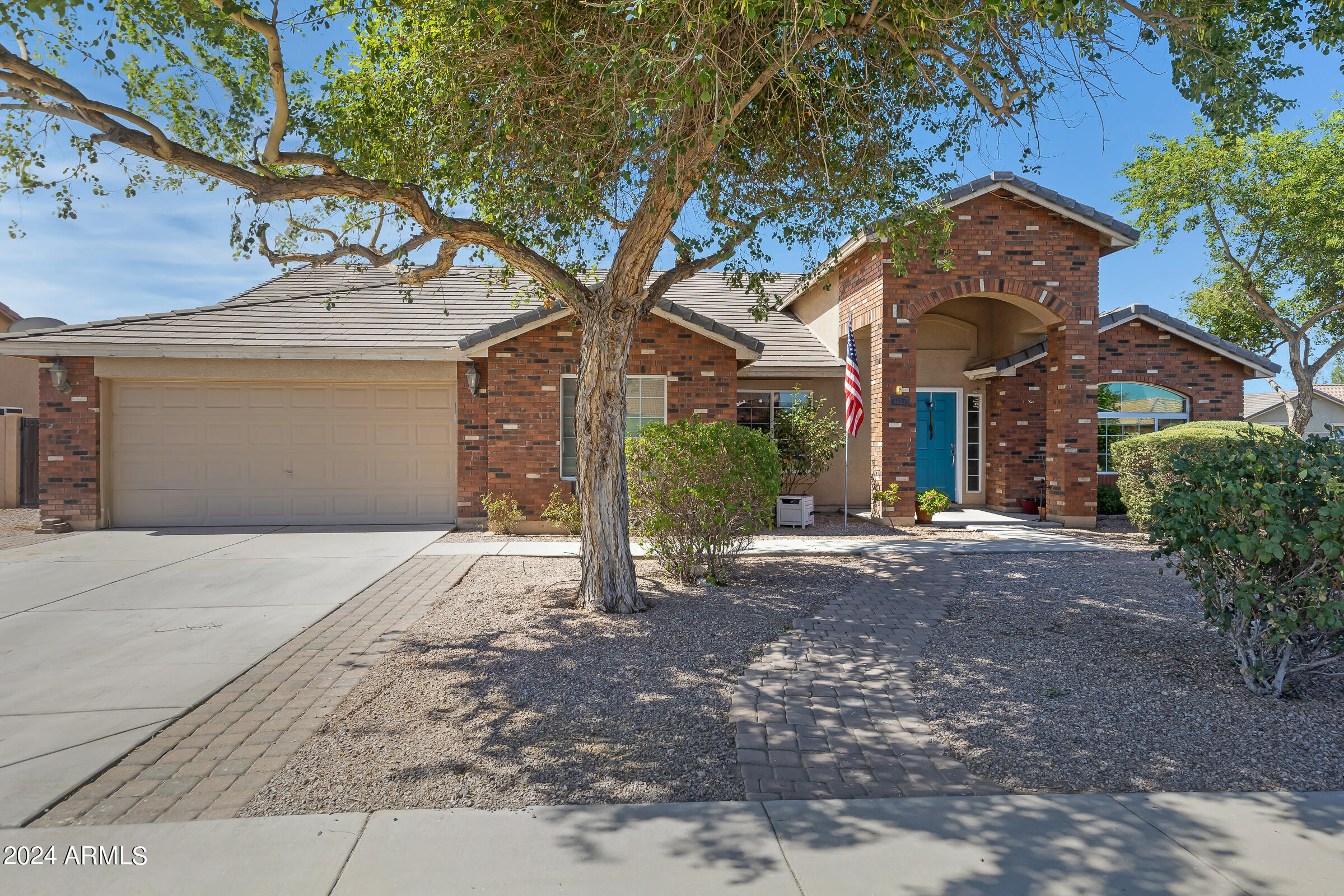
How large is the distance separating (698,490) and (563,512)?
427 cm

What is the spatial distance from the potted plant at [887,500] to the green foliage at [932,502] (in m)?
0.54

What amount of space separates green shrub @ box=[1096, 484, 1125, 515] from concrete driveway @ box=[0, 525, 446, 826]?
12.4 metres

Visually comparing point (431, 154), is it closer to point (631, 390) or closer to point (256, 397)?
point (631, 390)

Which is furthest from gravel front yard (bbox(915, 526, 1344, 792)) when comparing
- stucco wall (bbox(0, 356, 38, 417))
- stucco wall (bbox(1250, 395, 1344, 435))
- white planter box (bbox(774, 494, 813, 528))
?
stucco wall (bbox(1250, 395, 1344, 435))

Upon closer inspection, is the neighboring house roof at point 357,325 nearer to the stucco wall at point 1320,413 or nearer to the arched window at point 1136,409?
the arched window at point 1136,409

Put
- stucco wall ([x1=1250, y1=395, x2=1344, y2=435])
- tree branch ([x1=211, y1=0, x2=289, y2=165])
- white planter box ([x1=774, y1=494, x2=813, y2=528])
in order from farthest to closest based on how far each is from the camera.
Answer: stucco wall ([x1=1250, y1=395, x2=1344, y2=435]) < white planter box ([x1=774, y1=494, x2=813, y2=528]) < tree branch ([x1=211, y1=0, x2=289, y2=165])

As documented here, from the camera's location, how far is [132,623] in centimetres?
590

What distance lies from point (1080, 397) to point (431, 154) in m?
11.0

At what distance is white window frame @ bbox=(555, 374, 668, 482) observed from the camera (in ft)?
35.9

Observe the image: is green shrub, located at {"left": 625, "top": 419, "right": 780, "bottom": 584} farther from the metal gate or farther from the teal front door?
the metal gate

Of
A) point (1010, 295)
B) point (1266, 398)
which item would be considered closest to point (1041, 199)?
point (1010, 295)

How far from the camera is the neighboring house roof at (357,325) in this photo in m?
10.6

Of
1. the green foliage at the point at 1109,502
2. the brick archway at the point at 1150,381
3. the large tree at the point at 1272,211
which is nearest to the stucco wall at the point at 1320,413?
the large tree at the point at 1272,211

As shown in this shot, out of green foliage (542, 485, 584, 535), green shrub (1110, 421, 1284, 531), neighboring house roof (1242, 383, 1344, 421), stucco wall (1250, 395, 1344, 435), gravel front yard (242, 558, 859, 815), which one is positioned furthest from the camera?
neighboring house roof (1242, 383, 1344, 421)
